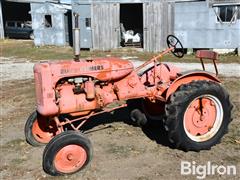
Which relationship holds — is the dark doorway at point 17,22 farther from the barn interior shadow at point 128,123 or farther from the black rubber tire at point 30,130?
the black rubber tire at point 30,130

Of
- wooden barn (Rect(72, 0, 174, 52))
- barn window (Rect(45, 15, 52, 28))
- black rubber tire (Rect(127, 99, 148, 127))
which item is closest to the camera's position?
black rubber tire (Rect(127, 99, 148, 127))

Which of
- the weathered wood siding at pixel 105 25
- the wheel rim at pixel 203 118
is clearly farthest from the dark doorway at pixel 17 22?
the wheel rim at pixel 203 118

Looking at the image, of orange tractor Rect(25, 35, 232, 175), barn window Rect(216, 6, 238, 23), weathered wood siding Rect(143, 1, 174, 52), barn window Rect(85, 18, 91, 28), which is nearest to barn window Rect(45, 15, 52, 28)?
barn window Rect(85, 18, 91, 28)

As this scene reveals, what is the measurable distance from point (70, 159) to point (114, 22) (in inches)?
616

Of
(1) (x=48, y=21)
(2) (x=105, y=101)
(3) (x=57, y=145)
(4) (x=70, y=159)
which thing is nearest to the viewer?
(3) (x=57, y=145)

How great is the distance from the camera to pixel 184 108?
5.39 meters

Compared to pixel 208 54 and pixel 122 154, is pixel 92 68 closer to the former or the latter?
pixel 122 154

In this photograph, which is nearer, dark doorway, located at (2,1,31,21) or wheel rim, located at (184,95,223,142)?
wheel rim, located at (184,95,223,142)

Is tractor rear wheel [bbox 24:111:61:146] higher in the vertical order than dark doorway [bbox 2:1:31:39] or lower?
lower

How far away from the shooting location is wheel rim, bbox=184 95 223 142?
5625 millimetres

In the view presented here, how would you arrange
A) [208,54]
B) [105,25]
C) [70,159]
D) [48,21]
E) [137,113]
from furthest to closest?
[48,21], [105,25], [137,113], [208,54], [70,159]

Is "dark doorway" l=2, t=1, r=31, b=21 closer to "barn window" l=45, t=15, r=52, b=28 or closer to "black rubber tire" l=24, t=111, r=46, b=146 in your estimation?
"barn window" l=45, t=15, r=52, b=28

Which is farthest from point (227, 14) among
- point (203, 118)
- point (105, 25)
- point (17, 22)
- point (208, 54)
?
point (17, 22)

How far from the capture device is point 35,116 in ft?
19.6
